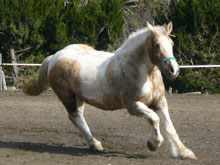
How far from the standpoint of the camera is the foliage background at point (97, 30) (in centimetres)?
1608

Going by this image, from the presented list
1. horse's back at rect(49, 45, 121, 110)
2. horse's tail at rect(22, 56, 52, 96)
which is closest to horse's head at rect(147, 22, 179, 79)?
horse's back at rect(49, 45, 121, 110)

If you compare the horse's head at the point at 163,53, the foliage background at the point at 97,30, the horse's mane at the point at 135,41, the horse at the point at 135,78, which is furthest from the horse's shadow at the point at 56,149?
the foliage background at the point at 97,30

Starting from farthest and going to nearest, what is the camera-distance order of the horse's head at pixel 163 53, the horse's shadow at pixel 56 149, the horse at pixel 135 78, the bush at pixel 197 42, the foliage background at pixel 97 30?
the foliage background at pixel 97 30
the bush at pixel 197 42
the horse's shadow at pixel 56 149
the horse at pixel 135 78
the horse's head at pixel 163 53

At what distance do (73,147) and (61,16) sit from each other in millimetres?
10440

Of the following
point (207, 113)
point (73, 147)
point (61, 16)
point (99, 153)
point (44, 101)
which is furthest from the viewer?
point (61, 16)

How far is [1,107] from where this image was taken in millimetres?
11977

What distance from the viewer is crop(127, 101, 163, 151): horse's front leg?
6112 millimetres

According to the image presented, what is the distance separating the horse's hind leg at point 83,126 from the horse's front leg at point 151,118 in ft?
3.52

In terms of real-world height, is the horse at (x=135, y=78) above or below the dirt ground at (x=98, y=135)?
above

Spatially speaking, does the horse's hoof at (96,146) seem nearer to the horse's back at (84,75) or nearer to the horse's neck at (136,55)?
the horse's back at (84,75)

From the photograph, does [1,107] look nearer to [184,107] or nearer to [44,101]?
[44,101]

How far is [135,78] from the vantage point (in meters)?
6.24

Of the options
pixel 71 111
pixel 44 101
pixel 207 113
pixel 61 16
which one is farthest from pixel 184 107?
pixel 61 16

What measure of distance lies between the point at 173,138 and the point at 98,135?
2.14 meters
